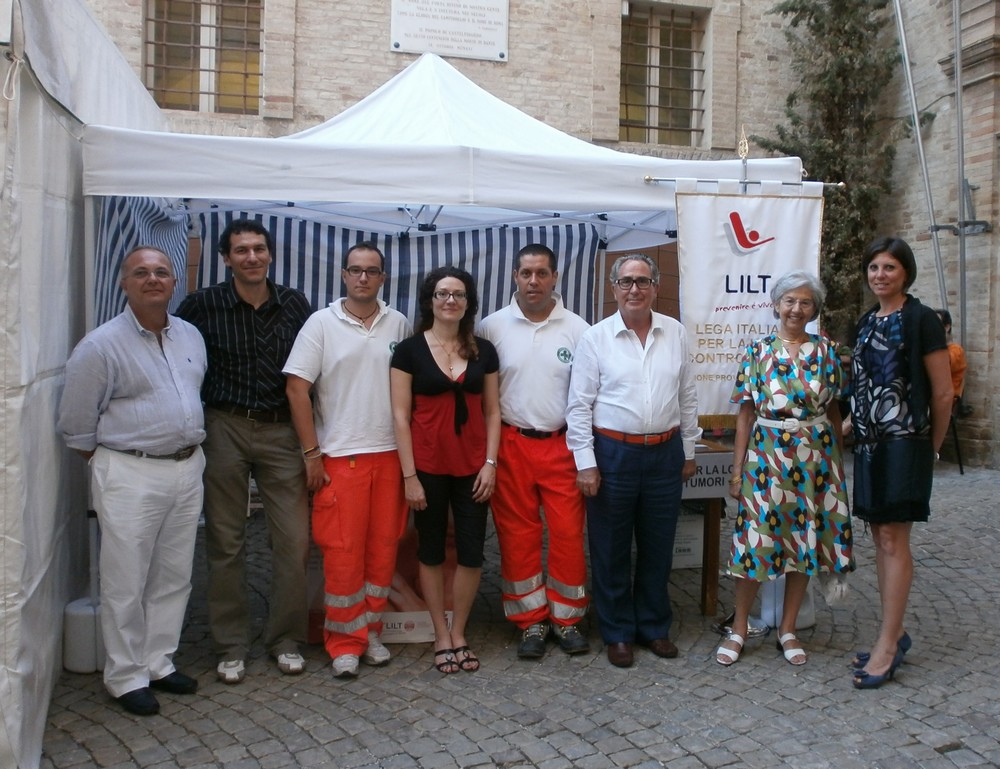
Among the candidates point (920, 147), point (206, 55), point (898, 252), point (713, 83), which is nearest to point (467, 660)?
point (898, 252)

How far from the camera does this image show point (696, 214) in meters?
4.39

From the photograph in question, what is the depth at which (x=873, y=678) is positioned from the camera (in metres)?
3.73

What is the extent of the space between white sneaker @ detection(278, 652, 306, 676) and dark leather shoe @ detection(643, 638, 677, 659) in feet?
5.28

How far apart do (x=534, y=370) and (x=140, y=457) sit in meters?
1.71

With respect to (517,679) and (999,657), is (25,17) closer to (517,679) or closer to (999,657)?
(517,679)

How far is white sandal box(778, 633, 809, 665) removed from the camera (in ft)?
13.1

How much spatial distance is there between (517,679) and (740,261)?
231 centimetres

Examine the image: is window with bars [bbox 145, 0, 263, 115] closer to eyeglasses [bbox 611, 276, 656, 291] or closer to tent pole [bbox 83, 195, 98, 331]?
tent pole [bbox 83, 195, 98, 331]

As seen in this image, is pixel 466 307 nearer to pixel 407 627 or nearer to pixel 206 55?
pixel 407 627

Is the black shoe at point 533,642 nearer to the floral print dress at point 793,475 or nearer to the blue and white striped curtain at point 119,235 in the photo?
the floral print dress at point 793,475

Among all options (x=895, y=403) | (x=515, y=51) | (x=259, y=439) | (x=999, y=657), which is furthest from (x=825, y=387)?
(x=515, y=51)

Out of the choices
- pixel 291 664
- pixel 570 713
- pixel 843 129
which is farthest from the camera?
pixel 843 129

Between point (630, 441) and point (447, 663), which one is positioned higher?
point (630, 441)

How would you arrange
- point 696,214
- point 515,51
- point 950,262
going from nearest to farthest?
1. point 696,214
2. point 950,262
3. point 515,51
